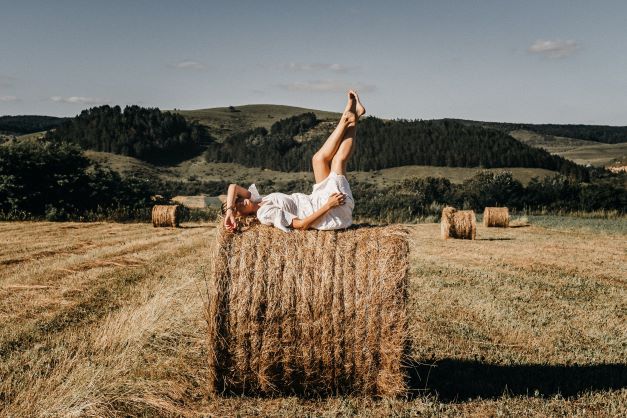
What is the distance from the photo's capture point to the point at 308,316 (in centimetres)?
510

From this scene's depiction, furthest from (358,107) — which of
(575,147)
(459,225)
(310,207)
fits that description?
(575,147)

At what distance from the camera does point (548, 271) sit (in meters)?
11.3

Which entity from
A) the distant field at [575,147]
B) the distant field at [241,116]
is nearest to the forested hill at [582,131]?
the distant field at [575,147]

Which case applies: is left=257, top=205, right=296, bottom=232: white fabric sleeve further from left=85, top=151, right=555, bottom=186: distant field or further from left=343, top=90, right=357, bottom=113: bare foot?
left=85, top=151, right=555, bottom=186: distant field

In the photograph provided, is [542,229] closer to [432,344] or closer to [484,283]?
[484,283]

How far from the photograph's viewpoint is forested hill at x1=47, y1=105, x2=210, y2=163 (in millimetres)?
47469

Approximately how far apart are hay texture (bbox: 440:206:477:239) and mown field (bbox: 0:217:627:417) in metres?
4.08

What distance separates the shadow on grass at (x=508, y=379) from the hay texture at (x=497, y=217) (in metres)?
15.6

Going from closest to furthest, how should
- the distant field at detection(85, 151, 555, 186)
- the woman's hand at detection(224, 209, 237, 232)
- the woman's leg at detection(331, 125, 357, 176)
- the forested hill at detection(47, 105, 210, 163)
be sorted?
1. the woman's hand at detection(224, 209, 237, 232)
2. the woman's leg at detection(331, 125, 357, 176)
3. the distant field at detection(85, 151, 555, 186)
4. the forested hill at detection(47, 105, 210, 163)

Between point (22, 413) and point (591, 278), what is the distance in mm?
9885

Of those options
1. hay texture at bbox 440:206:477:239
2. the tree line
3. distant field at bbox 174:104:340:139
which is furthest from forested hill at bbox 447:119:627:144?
hay texture at bbox 440:206:477:239

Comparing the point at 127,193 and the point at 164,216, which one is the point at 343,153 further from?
the point at 127,193

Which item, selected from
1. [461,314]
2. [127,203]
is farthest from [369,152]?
[461,314]

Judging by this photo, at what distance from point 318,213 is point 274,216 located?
18.1 inches
